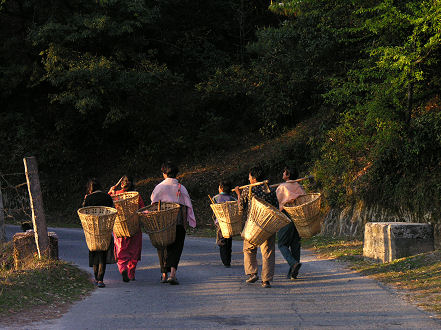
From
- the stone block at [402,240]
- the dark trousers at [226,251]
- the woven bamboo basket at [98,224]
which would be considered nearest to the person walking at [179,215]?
the woven bamboo basket at [98,224]

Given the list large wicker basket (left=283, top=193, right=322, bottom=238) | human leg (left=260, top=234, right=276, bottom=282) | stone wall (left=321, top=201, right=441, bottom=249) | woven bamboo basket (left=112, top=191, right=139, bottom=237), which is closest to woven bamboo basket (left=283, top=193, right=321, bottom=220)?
large wicker basket (left=283, top=193, right=322, bottom=238)

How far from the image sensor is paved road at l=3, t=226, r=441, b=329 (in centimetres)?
737

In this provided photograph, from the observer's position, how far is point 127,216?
1067cm

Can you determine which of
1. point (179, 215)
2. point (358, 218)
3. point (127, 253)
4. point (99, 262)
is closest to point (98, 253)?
point (99, 262)

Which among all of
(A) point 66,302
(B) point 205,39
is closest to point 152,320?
(A) point 66,302

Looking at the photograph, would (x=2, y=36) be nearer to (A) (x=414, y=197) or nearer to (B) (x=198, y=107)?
(B) (x=198, y=107)

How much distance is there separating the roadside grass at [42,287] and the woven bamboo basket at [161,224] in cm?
Result: 135

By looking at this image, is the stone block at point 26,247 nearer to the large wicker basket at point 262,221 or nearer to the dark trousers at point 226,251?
the dark trousers at point 226,251

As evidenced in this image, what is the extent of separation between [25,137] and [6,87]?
120 inches

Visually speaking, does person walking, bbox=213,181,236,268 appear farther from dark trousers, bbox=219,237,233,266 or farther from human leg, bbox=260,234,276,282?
Answer: human leg, bbox=260,234,276,282

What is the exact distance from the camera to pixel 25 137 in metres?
32.9

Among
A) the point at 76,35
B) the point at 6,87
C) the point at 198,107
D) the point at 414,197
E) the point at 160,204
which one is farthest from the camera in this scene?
the point at 198,107

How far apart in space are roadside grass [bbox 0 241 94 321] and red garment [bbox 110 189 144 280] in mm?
656

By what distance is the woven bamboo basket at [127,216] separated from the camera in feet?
34.4
